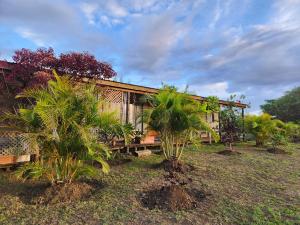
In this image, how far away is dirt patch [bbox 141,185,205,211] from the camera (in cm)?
448

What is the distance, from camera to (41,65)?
7043mm

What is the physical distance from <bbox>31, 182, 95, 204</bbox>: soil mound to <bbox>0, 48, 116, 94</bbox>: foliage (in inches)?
112

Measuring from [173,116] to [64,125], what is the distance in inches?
121

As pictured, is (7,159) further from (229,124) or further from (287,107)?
(287,107)

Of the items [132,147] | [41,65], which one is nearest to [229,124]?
[132,147]

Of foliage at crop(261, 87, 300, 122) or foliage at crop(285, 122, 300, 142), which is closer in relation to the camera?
foliage at crop(285, 122, 300, 142)

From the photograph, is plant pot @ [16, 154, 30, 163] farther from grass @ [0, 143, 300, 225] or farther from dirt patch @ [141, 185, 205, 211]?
dirt patch @ [141, 185, 205, 211]

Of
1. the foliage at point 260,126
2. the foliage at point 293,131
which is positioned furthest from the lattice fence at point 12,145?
the foliage at point 293,131

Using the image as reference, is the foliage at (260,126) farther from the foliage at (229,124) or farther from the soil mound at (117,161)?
the soil mound at (117,161)

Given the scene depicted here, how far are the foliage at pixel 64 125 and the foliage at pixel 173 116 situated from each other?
1871 millimetres

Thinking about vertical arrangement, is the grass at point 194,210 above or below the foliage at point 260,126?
below

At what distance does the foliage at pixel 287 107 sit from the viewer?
78.1 feet

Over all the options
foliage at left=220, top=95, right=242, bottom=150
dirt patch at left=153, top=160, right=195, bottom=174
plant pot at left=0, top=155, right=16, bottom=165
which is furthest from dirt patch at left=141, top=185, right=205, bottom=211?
foliage at left=220, top=95, right=242, bottom=150

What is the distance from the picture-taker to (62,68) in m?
7.18
